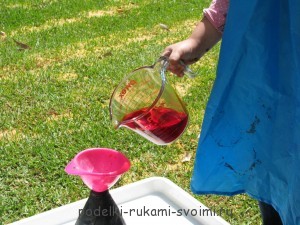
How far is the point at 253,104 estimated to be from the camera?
4.28 ft

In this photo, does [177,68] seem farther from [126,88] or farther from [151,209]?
[151,209]

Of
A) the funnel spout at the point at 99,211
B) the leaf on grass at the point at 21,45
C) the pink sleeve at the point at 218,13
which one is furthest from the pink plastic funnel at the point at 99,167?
the leaf on grass at the point at 21,45

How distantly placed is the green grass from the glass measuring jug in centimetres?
90

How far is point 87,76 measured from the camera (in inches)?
128

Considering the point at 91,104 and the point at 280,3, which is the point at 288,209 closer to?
the point at 280,3

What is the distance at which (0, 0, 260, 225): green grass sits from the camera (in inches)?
88.6

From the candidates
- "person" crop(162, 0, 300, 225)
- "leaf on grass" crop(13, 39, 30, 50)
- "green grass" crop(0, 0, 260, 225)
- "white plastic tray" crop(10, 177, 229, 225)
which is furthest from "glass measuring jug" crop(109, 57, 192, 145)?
"leaf on grass" crop(13, 39, 30, 50)

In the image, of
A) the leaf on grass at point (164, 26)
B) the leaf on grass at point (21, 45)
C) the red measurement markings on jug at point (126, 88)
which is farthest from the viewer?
the leaf on grass at point (164, 26)

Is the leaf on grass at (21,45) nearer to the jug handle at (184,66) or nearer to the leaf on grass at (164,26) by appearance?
the leaf on grass at (164,26)

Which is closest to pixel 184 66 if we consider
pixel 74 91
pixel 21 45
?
pixel 74 91

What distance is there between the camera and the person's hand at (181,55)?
1374 millimetres

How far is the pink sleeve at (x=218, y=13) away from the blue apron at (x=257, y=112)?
121 mm

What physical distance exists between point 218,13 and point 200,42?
9cm

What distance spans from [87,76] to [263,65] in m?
2.09
